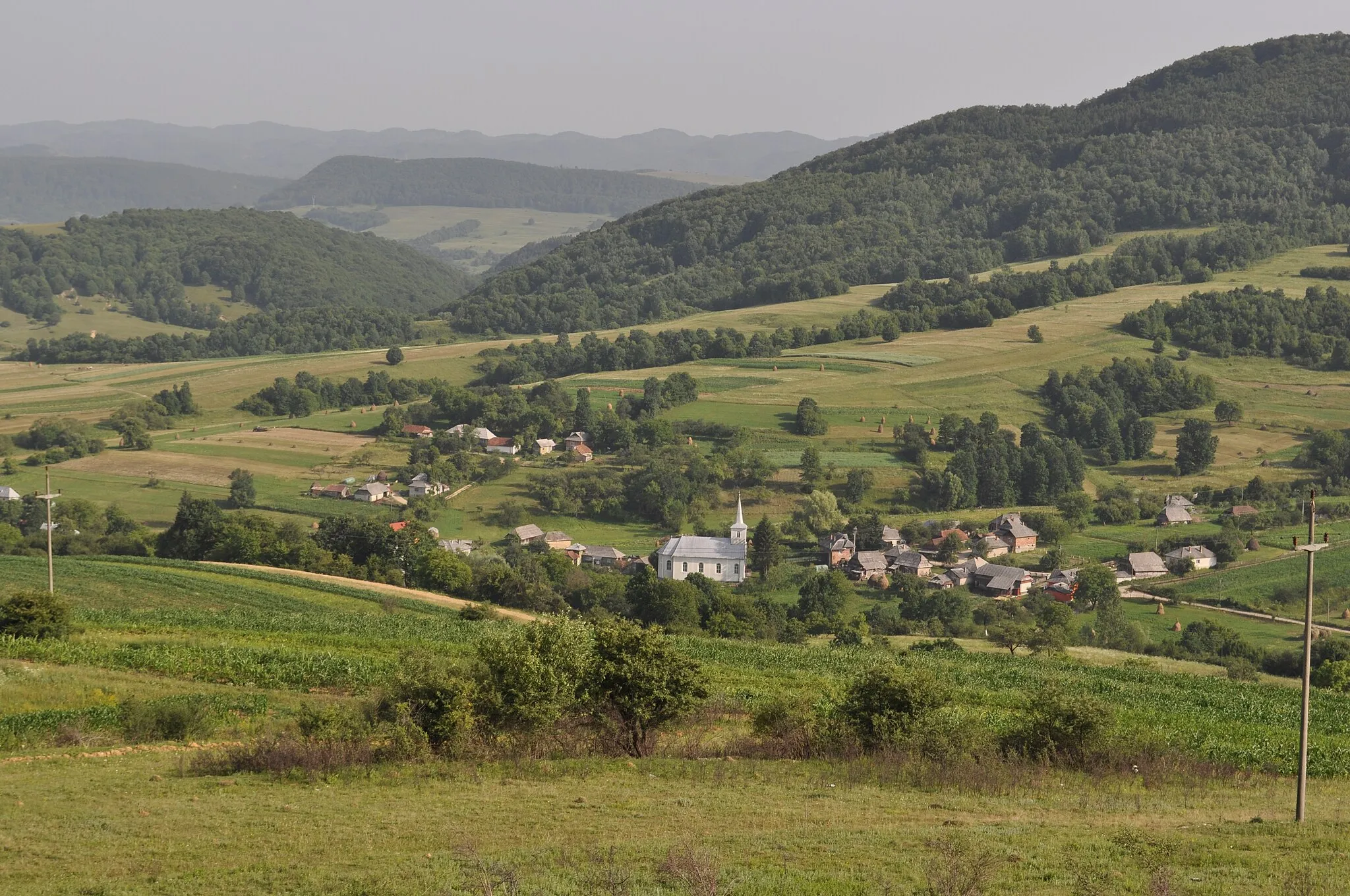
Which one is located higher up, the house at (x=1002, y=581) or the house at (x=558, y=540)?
the house at (x=558, y=540)

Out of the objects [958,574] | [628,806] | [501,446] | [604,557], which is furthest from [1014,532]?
[628,806]

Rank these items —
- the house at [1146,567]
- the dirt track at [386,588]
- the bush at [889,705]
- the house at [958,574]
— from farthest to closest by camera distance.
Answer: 1. the house at [1146,567]
2. the house at [958,574]
3. the dirt track at [386,588]
4. the bush at [889,705]

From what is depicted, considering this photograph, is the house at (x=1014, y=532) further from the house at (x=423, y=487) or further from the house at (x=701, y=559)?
the house at (x=423, y=487)

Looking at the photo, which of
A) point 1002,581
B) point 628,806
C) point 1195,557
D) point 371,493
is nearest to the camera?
point 628,806

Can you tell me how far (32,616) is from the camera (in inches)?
1257

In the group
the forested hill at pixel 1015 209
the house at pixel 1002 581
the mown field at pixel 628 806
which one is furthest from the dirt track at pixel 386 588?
the forested hill at pixel 1015 209

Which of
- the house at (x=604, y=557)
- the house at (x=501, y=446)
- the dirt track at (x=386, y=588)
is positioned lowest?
the house at (x=604, y=557)

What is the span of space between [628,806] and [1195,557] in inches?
2194

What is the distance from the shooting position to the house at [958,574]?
218 feet

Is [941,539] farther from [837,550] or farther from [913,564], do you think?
[837,550]

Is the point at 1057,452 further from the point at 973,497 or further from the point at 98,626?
the point at 98,626

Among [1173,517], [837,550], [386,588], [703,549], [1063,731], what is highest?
[1063,731]

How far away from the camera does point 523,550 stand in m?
68.5

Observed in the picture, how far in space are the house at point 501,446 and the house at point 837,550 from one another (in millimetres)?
29822
